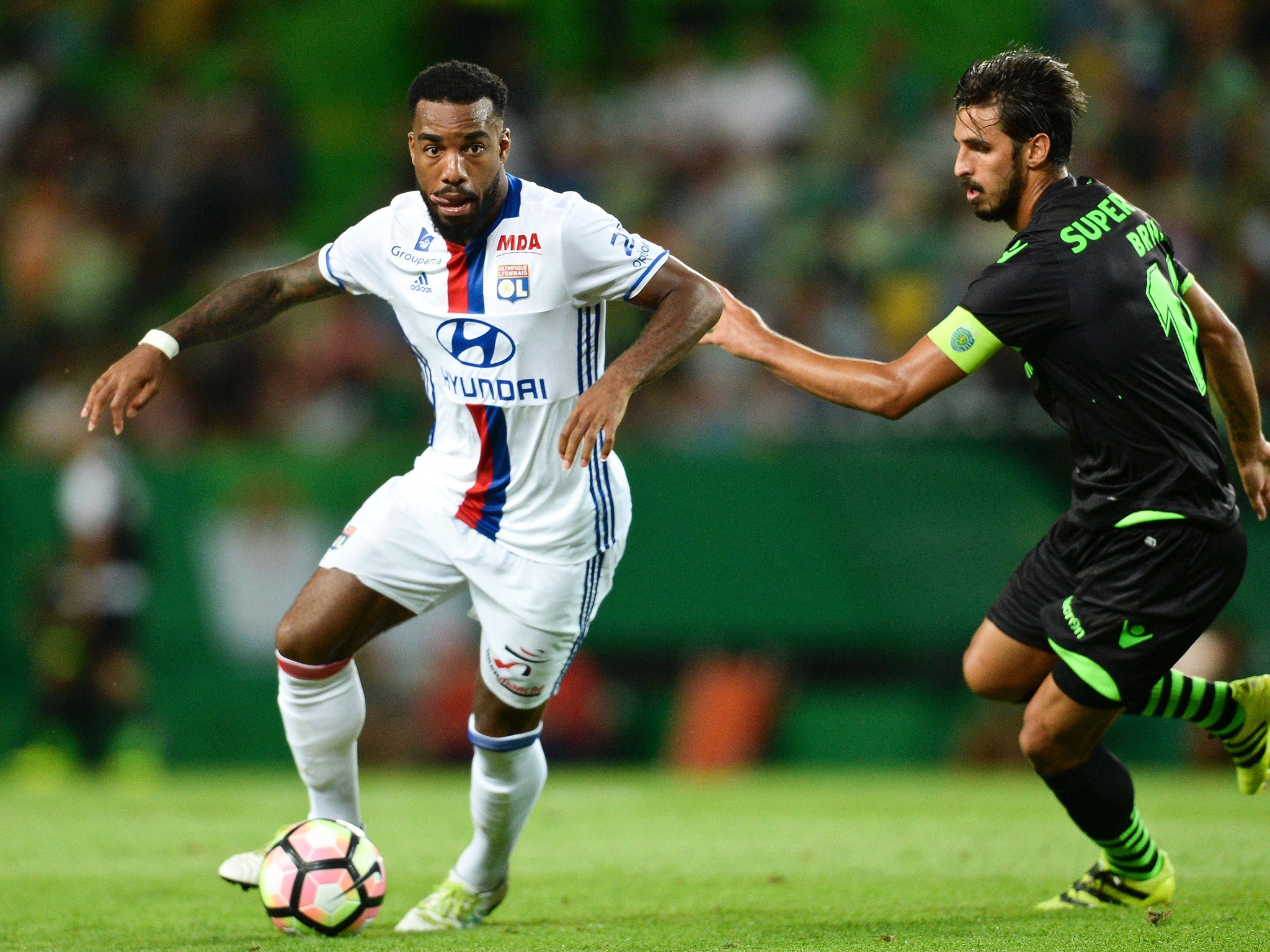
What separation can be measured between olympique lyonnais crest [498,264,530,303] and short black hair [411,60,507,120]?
505 mm

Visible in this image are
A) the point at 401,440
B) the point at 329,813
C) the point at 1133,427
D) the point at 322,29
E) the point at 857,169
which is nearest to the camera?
the point at 1133,427

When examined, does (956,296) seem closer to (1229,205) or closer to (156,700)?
(1229,205)

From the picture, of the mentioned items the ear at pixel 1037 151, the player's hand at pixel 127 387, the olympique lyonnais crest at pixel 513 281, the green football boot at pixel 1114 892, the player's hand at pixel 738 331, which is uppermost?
the ear at pixel 1037 151

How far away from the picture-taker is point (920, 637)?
37.5 feet

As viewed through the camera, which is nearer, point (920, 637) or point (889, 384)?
point (889, 384)

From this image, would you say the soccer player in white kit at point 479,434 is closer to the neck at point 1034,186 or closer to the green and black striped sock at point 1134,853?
the neck at point 1034,186

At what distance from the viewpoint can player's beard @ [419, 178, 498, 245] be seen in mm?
5176

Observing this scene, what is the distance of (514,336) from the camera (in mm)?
5219

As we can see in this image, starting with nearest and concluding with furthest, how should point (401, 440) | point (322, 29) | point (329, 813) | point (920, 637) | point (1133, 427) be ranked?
point (1133, 427)
point (329, 813)
point (920, 637)
point (401, 440)
point (322, 29)

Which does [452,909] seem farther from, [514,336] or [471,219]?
[471,219]

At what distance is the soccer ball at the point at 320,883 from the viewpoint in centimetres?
505

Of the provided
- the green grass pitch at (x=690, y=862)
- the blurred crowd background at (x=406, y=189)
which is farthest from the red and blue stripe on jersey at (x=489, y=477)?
the blurred crowd background at (x=406, y=189)

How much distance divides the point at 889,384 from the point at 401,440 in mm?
7633

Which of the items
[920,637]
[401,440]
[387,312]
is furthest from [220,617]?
[920,637]
